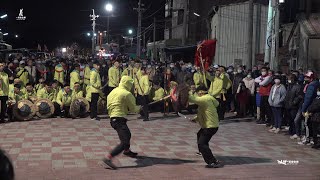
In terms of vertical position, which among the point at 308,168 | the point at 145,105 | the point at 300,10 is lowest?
the point at 308,168

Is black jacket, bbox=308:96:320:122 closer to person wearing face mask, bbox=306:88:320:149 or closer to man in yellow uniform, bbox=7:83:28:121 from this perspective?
person wearing face mask, bbox=306:88:320:149

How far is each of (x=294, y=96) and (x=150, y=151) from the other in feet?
14.8

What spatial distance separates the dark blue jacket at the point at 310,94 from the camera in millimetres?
11078

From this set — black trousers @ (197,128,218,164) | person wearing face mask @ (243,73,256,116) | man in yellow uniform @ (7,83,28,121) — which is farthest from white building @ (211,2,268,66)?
black trousers @ (197,128,218,164)

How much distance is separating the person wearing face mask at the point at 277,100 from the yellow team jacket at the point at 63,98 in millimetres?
6842

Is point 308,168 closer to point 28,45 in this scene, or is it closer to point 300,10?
point 300,10

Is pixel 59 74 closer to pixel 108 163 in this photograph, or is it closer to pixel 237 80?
pixel 237 80

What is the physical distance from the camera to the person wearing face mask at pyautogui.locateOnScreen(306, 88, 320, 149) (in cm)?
1077

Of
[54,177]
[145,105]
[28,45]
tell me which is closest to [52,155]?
[54,177]

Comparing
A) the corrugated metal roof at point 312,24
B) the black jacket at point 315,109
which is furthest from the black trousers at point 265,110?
the corrugated metal roof at point 312,24

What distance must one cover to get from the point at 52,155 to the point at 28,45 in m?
74.4

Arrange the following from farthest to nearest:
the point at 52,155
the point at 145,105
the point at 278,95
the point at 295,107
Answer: the point at 145,105 < the point at 278,95 < the point at 295,107 < the point at 52,155

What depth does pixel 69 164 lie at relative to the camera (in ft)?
28.8

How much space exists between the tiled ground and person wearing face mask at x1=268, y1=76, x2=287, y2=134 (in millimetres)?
515
